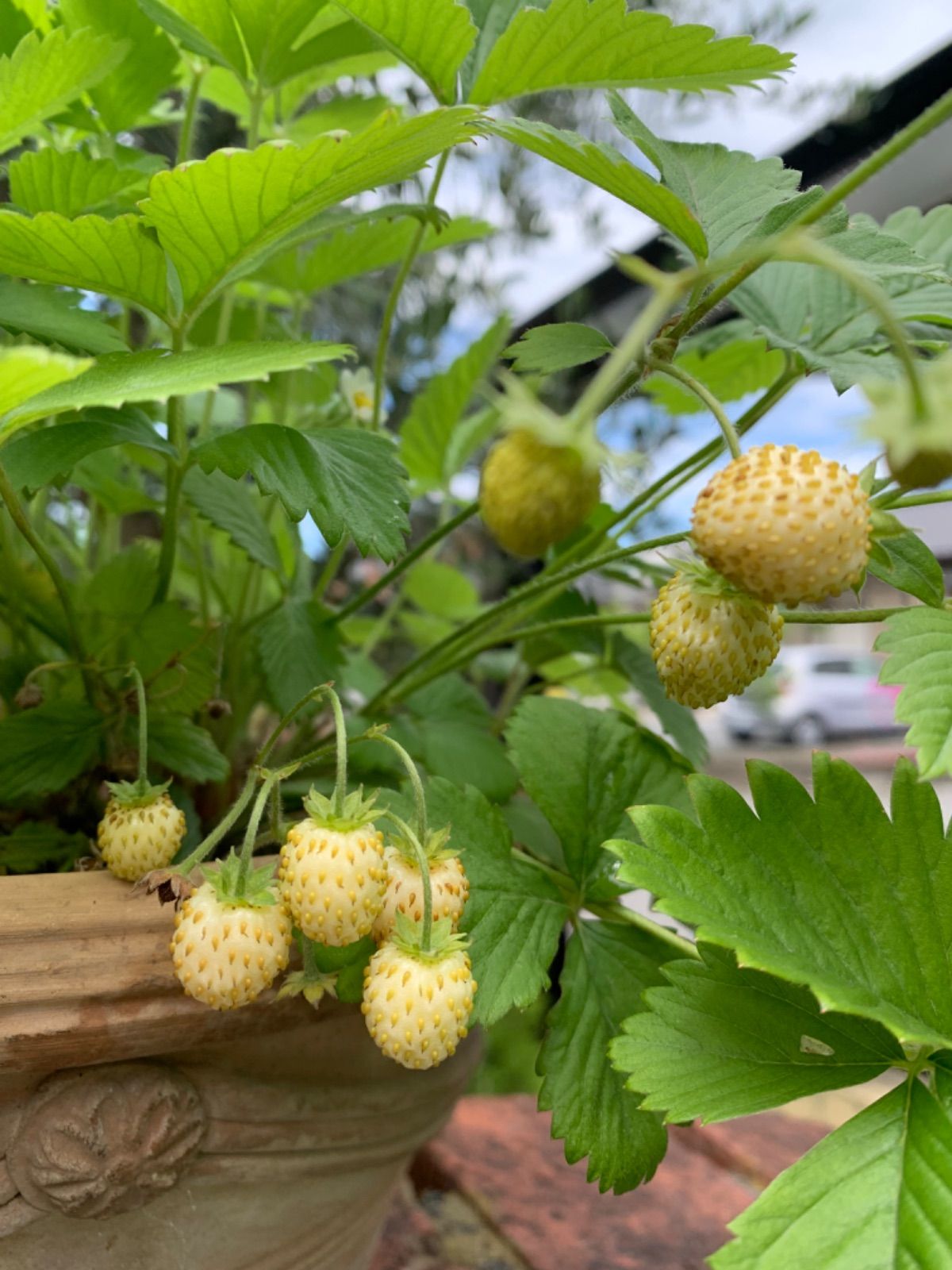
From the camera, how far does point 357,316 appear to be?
1.41m

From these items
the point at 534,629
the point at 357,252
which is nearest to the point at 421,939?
the point at 534,629

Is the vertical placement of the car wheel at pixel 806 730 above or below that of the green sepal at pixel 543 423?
below

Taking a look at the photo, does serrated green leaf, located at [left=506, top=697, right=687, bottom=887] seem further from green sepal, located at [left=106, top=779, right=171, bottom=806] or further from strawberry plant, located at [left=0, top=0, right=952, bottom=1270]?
green sepal, located at [left=106, top=779, right=171, bottom=806]

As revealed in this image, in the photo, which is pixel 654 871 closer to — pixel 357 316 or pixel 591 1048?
pixel 591 1048

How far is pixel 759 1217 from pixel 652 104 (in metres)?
1.24

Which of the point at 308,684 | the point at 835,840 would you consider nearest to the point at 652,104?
the point at 308,684

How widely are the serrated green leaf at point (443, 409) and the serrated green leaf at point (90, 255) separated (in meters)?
0.32

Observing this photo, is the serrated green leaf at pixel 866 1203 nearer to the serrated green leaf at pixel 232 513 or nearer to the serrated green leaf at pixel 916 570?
the serrated green leaf at pixel 916 570

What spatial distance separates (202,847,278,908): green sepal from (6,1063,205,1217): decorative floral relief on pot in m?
0.12

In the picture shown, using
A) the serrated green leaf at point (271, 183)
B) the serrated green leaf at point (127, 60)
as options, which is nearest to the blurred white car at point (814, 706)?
the serrated green leaf at point (127, 60)

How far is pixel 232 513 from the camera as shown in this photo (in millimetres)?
552

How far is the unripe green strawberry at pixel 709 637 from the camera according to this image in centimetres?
34

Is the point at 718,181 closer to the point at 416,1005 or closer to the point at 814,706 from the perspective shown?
the point at 416,1005

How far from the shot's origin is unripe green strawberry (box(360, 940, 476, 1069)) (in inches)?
13.2
